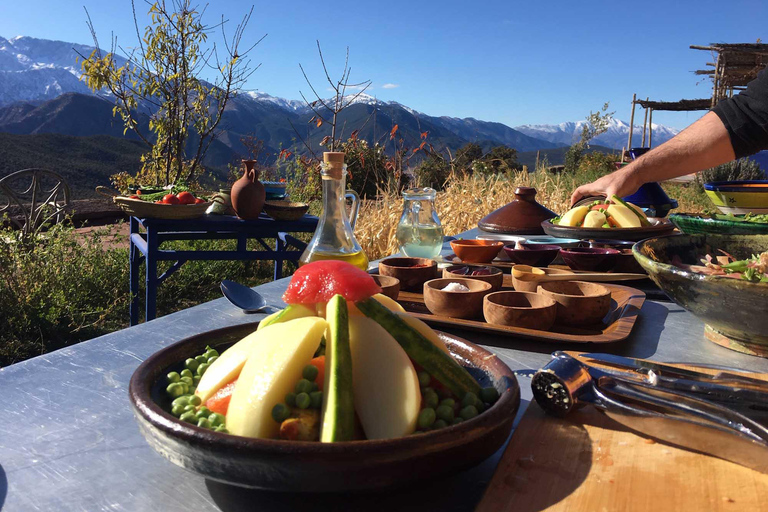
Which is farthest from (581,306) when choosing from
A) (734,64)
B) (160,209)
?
(734,64)

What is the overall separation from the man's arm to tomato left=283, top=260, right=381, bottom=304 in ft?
6.70

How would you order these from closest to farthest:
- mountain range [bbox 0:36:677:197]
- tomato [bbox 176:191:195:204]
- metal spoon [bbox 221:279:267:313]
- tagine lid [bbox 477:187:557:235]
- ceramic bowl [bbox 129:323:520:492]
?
ceramic bowl [bbox 129:323:520:492] < metal spoon [bbox 221:279:267:313] < tagine lid [bbox 477:187:557:235] < tomato [bbox 176:191:195:204] < mountain range [bbox 0:36:677:197]

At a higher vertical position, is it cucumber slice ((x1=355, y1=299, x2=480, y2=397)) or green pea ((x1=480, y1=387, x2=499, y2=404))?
cucumber slice ((x1=355, y1=299, x2=480, y2=397))

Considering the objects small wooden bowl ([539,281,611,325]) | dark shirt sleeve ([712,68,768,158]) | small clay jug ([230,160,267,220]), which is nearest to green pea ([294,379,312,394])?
small wooden bowl ([539,281,611,325])

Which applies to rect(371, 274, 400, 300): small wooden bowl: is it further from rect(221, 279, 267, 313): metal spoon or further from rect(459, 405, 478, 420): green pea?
rect(459, 405, 478, 420): green pea

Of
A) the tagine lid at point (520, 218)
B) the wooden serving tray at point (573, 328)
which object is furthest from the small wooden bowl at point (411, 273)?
the tagine lid at point (520, 218)

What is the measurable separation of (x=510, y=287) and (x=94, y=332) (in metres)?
3.83

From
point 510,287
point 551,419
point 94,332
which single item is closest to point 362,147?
point 94,332

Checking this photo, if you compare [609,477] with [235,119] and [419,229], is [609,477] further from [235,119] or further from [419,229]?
[235,119]

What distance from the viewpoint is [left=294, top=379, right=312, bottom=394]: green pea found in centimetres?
60

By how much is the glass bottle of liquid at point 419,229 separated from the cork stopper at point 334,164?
625mm

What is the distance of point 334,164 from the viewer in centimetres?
141

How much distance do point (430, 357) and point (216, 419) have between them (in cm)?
26

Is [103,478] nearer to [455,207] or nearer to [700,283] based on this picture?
[700,283]
